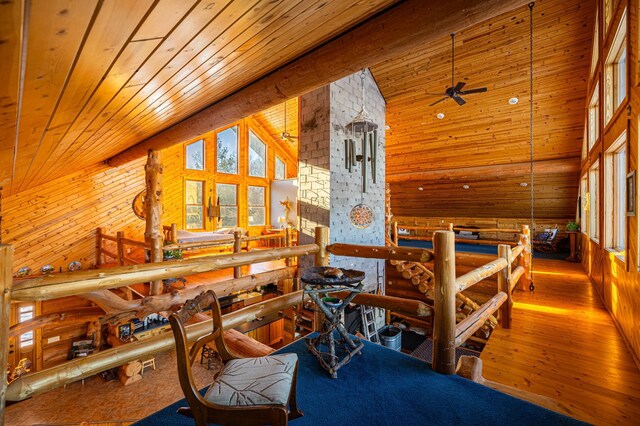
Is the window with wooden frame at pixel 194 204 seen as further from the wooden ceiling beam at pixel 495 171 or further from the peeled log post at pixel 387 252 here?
the peeled log post at pixel 387 252

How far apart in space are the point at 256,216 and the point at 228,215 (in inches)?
49.9

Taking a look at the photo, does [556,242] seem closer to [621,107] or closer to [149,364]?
[621,107]

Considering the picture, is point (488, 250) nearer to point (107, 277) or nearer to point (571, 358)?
point (571, 358)

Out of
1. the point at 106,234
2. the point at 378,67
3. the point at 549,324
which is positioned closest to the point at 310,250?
the point at 549,324

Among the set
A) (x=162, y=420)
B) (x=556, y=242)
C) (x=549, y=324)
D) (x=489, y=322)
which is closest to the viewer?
(x=162, y=420)

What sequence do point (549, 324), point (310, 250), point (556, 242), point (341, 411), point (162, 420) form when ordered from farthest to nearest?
point (556, 242)
point (549, 324)
point (310, 250)
point (341, 411)
point (162, 420)

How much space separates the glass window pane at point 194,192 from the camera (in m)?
9.63

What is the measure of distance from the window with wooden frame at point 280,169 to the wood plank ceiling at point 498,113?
439cm

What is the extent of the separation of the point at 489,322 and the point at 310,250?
17.4 feet

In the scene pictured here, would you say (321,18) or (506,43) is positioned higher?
(506,43)

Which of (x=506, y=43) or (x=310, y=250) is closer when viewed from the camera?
(x=310, y=250)

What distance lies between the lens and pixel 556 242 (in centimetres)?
1028

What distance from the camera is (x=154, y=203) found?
5473mm

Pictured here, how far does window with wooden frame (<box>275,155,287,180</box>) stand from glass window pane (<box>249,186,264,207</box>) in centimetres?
94
